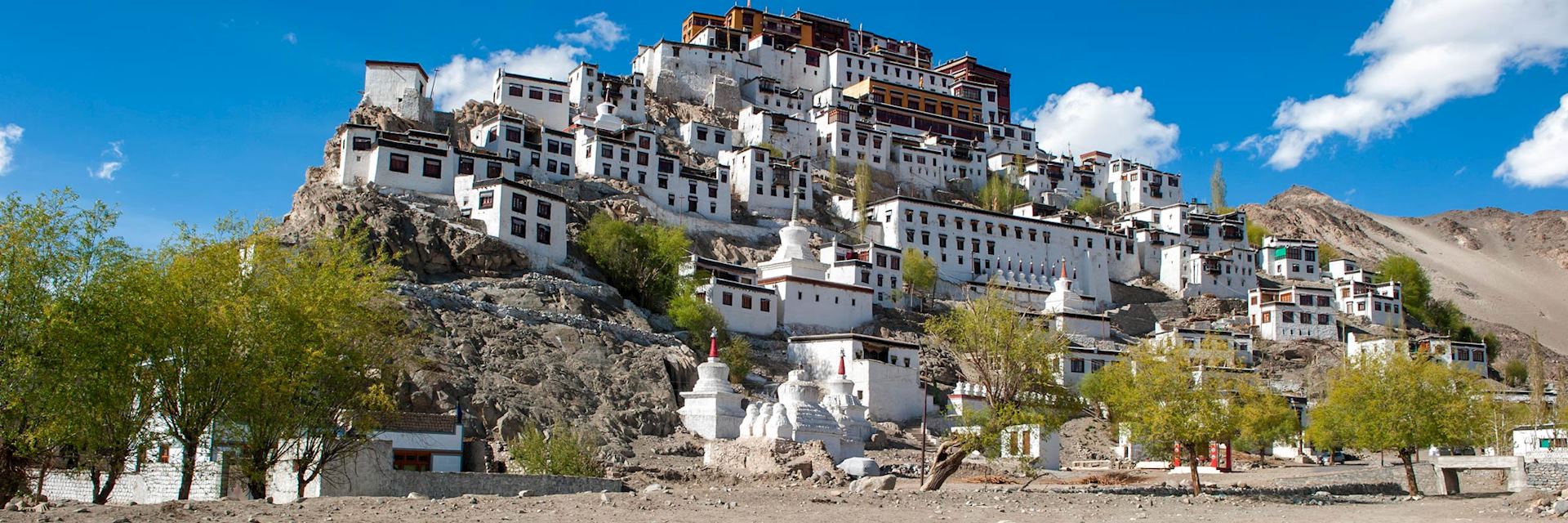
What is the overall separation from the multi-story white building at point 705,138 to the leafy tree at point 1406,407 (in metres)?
53.7

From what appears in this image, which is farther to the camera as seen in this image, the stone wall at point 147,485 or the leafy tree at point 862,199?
the leafy tree at point 862,199

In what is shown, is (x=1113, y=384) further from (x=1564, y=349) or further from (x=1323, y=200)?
(x=1323, y=200)

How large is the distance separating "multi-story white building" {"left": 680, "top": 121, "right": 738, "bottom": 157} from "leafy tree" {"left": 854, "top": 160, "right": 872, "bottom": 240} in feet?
29.4

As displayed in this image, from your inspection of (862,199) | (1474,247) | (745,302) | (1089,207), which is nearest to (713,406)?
(745,302)

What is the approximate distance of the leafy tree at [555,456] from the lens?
101 feet

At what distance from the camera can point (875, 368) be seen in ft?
180

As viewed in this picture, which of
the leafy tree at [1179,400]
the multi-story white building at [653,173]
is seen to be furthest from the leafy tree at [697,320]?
the leafy tree at [1179,400]

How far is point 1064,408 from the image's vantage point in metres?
42.4

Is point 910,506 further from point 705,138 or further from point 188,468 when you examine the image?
point 705,138

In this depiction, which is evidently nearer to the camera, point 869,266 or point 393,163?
point 393,163

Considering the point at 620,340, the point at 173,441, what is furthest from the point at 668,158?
the point at 173,441

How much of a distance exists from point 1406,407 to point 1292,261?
6227 centimetres

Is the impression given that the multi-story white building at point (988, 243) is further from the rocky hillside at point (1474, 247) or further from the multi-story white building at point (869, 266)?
the rocky hillside at point (1474, 247)

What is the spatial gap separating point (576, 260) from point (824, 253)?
15.0 m
